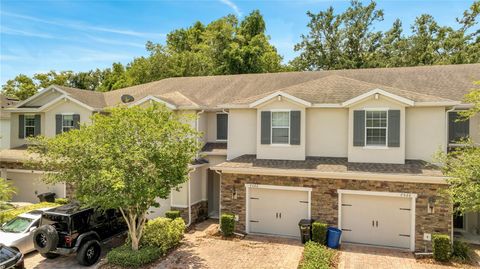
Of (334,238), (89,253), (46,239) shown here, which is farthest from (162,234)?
(334,238)

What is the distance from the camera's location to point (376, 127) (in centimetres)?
1411

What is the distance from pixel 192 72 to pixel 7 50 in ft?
69.5

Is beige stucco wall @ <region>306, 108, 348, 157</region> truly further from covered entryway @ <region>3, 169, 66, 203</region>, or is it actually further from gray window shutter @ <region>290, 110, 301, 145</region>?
covered entryway @ <region>3, 169, 66, 203</region>

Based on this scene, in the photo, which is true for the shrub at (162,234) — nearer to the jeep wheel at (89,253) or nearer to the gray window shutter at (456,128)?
the jeep wheel at (89,253)

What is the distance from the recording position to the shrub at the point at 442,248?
1158cm

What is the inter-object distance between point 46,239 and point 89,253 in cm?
154

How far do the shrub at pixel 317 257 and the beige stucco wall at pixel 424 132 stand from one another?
570cm

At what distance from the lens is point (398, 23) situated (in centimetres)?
3938

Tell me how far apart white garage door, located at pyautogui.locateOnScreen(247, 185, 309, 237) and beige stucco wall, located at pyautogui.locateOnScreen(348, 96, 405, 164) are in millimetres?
2869

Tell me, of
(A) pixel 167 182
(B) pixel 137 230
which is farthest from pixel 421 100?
(B) pixel 137 230

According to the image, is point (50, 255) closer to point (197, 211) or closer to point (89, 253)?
point (89, 253)

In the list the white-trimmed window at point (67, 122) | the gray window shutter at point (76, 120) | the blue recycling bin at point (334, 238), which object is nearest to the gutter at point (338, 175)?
the blue recycling bin at point (334, 238)

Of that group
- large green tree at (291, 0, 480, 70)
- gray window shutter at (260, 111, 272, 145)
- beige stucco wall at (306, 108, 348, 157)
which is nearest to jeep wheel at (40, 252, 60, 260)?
gray window shutter at (260, 111, 272, 145)

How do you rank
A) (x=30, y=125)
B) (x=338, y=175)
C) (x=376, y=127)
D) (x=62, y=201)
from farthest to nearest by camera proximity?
1. (x=30, y=125)
2. (x=62, y=201)
3. (x=376, y=127)
4. (x=338, y=175)
